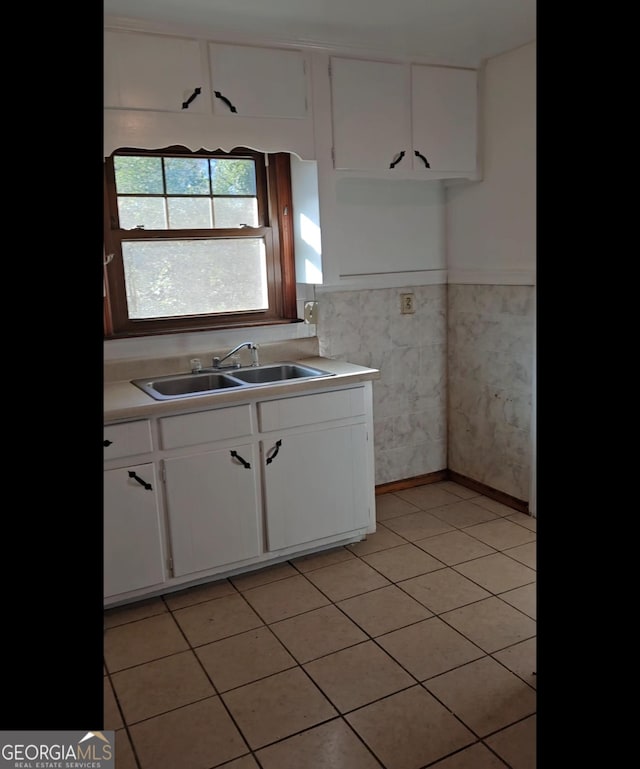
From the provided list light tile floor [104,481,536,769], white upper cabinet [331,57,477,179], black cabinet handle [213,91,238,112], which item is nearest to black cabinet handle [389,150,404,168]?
white upper cabinet [331,57,477,179]

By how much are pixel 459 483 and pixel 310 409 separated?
1466 millimetres

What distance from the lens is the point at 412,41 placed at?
3.06 m

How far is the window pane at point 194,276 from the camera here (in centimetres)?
312

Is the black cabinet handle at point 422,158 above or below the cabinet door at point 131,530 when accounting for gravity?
above

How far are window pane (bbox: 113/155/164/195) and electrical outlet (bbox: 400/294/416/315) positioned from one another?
144 centimetres

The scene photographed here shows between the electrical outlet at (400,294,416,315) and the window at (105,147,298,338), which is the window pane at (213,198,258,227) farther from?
the electrical outlet at (400,294,416,315)

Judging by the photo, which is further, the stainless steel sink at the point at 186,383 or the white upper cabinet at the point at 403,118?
the white upper cabinet at the point at 403,118

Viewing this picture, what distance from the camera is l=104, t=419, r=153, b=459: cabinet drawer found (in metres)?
2.51

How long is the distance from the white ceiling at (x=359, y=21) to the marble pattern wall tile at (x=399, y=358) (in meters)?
1.21

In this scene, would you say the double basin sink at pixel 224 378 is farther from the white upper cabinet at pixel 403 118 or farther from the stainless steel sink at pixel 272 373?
the white upper cabinet at pixel 403 118

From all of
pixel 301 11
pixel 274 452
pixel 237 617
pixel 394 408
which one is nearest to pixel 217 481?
pixel 274 452

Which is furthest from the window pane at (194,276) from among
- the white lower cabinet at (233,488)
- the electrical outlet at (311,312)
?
the white lower cabinet at (233,488)
